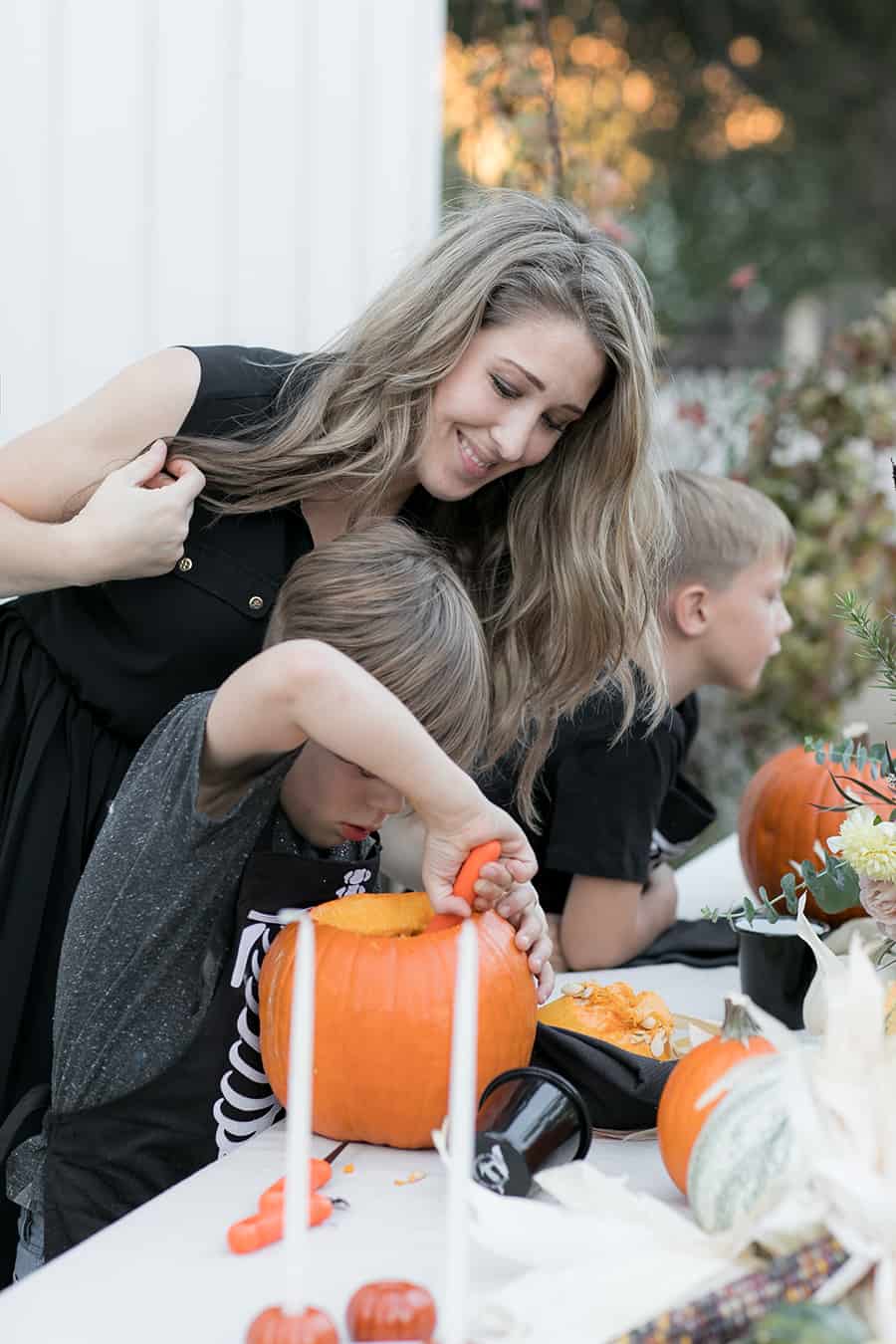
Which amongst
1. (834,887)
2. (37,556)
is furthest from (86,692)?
(834,887)

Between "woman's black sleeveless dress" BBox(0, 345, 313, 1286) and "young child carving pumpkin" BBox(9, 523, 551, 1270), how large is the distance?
0.25 metres

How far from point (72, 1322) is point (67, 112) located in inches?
74.5

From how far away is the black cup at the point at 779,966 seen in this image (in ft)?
5.76

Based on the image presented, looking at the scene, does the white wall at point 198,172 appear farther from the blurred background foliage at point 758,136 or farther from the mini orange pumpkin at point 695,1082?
the blurred background foliage at point 758,136

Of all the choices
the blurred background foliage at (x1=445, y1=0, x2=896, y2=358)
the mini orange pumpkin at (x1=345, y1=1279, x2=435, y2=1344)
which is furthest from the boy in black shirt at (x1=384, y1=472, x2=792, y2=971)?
the blurred background foliage at (x1=445, y1=0, x2=896, y2=358)

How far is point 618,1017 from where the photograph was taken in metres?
1.63

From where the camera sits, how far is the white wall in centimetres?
231

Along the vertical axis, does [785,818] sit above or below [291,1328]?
below

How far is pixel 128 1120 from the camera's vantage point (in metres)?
1.51

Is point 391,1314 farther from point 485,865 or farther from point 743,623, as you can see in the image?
point 743,623

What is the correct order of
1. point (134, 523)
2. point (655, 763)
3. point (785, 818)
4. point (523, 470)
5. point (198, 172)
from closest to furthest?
1. point (134, 523)
2. point (523, 470)
3. point (655, 763)
4. point (785, 818)
5. point (198, 172)

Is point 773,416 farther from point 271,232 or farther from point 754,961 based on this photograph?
point 754,961

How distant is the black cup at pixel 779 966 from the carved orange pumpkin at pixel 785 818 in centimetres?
51

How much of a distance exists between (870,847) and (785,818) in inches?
38.3
